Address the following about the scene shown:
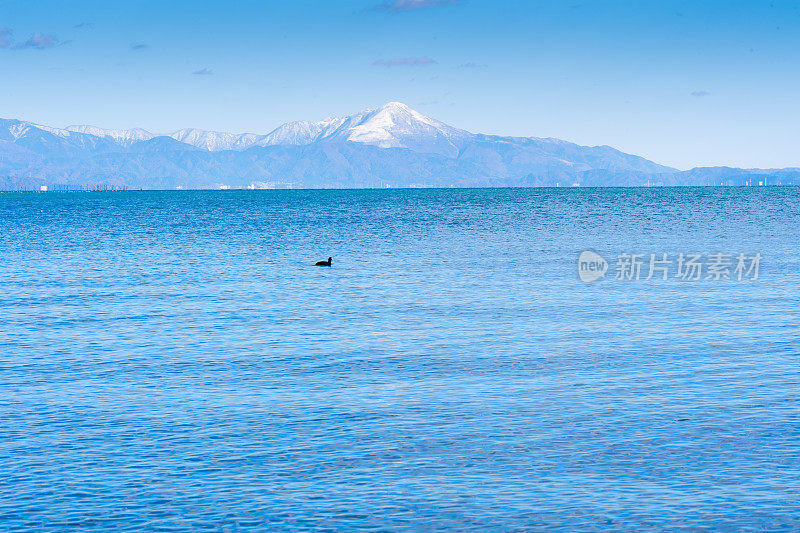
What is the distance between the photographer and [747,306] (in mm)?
46875

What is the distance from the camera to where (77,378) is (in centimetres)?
3189

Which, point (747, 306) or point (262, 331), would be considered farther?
point (747, 306)

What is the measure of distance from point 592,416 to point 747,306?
2359cm

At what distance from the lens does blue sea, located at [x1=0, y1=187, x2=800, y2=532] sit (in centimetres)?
2038

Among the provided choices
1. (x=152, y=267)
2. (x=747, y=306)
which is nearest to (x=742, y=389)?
(x=747, y=306)

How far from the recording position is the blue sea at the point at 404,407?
20.4 metres

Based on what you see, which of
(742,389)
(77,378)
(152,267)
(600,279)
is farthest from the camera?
(152,267)

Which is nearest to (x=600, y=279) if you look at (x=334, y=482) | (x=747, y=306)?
(x=747, y=306)

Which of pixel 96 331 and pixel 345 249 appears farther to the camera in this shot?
pixel 345 249

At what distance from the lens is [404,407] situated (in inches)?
1096

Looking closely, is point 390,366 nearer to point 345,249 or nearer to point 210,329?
point 210,329

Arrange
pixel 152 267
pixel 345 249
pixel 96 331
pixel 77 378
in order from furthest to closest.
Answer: pixel 345 249
pixel 152 267
pixel 96 331
pixel 77 378

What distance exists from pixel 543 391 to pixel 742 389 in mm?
6215

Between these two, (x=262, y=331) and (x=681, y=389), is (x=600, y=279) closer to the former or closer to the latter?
(x=262, y=331)
